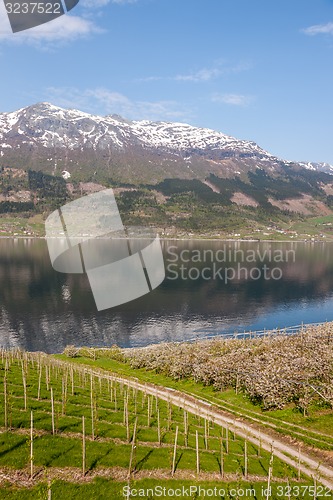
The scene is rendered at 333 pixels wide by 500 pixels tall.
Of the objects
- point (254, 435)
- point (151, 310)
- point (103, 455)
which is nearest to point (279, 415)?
point (254, 435)

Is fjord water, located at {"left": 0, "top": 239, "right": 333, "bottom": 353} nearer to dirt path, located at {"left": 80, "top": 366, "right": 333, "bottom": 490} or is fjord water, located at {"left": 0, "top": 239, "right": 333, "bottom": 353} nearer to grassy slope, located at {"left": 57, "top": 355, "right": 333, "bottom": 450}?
grassy slope, located at {"left": 57, "top": 355, "right": 333, "bottom": 450}

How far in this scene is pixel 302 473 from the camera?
28.1 metres

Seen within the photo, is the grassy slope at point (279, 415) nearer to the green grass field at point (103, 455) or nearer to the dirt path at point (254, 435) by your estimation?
the dirt path at point (254, 435)

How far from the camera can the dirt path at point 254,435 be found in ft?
93.3

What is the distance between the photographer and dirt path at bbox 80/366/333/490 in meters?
28.4

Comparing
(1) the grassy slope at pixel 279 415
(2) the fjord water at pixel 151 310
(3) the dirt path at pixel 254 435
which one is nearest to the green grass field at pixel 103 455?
(3) the dirt path at pixel 254 435

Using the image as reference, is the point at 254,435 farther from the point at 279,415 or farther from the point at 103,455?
the point at 103,455

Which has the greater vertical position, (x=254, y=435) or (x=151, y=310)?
(x=254, y=435)

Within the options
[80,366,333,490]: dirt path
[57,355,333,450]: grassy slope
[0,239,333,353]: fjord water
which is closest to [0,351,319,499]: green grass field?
[80,366,333,490]: dirt path

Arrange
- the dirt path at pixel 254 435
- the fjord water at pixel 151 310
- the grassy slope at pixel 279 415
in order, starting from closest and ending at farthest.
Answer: the dirt path at pixel 254 435 < the grassy slope at pixel 279 415 < the fjord water at pixel 151 310

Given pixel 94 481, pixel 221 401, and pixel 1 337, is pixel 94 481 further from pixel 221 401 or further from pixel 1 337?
pixel 1 337

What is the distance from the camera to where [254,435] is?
1395 inches

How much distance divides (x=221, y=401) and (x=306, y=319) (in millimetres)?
94881

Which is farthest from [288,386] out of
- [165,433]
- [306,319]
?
[306,319]
